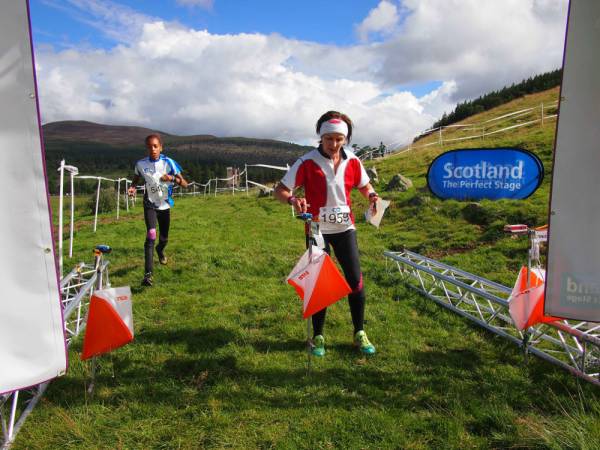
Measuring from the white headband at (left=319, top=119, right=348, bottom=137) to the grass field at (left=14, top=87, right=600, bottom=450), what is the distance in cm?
235

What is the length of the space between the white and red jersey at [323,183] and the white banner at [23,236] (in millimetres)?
2228

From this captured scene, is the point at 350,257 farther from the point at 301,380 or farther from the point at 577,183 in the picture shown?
the point at 577,183

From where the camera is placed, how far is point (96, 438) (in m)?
3.02

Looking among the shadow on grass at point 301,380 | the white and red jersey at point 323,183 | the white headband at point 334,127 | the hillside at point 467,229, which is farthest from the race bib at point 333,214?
the hillside at point 467,229

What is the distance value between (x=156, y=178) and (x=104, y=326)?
152 inches

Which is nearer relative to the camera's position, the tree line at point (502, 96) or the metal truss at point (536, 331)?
the metal truss at point (536, 331)

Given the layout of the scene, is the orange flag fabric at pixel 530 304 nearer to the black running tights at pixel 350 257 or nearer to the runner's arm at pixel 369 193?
the black running tights at pixel 350 257

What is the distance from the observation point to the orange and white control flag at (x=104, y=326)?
11.4 feet

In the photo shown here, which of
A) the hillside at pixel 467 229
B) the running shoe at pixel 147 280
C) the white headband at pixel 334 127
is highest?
the white headband at pixel 334 127

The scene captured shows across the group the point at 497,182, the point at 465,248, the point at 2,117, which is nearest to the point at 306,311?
the point at 2,117

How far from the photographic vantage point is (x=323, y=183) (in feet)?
13.3

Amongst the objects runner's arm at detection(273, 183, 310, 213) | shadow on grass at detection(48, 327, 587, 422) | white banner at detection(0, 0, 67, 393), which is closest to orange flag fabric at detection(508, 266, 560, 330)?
shadow on grass at detection(48, 327, 587, 422)

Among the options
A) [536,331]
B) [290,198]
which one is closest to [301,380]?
[290,198]

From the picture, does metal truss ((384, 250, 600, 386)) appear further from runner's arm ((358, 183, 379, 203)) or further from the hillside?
runner's arm ((358, 183, 379, 203))
